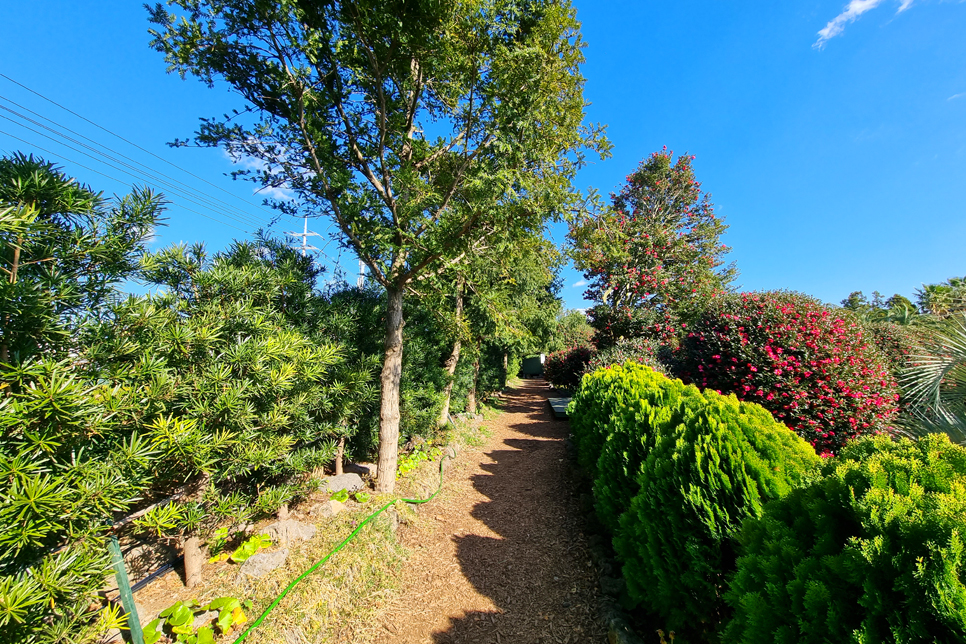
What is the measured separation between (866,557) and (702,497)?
3.97 feet

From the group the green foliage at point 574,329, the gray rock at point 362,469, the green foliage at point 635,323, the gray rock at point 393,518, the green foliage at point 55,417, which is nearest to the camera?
the green foliage at point 55,417

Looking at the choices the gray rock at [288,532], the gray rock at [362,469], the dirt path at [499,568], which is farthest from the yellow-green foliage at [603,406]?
the gray rock at [288,532]

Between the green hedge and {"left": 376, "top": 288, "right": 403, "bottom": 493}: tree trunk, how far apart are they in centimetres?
282

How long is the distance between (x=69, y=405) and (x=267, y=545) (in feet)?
7.51

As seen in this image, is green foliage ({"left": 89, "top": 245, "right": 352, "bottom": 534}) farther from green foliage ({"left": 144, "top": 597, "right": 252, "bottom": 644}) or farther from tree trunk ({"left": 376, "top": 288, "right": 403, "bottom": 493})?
tree trunk ({"left": 376, "top": 288, "right": 403, "bottom": 493})

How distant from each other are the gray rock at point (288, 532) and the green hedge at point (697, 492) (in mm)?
2986

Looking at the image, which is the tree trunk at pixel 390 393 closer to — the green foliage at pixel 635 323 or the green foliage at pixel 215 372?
the green foliage at pixel 215 372

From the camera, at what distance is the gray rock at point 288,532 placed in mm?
3184

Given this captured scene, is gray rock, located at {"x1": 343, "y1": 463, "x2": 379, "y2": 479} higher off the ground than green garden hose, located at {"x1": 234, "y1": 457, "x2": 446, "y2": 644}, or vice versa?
gray rock, located at {"x1": 343, "y1": 463, "x2": 379, "y2": 479}

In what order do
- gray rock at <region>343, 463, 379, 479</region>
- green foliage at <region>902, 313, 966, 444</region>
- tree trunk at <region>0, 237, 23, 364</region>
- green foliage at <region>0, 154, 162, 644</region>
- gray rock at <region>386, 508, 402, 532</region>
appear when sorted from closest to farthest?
green foliage at <region>0, 154, 162, 644</region> → tree trunk at <region>0, 237, 23, 364</region> → green foliage at <region>902, 313, 966, 444</region> → gray rock at <region>386, 508, 402, 532</region> → gray rock at <region>343, 463, 379, 479</region>

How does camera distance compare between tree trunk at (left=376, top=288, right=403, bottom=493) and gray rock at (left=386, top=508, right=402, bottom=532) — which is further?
tree trunk at (left=376, top=288, right=403, bottom=493)

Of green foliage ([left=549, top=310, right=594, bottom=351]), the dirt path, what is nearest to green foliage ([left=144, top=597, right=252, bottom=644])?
the dirt path

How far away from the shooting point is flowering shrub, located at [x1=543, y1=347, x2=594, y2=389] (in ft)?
50.4

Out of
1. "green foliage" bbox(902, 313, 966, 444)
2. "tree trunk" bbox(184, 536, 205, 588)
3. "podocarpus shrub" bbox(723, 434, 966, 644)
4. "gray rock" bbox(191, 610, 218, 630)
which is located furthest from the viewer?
"green foliage" bbox(902, 313, 966, 444)
